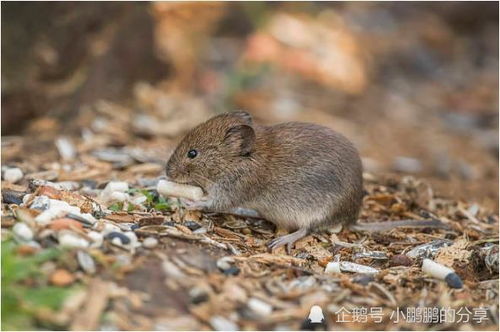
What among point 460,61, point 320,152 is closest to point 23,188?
point 320,152

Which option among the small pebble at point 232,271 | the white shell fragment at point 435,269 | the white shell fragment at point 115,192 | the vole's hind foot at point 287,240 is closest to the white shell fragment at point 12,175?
the white shell fragment at point 115,192

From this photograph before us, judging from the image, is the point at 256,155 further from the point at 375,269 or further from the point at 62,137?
the point at 62,137

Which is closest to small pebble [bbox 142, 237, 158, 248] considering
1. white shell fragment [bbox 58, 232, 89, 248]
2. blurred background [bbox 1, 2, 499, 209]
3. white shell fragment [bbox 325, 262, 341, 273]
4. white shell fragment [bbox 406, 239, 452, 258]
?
white shell fragment [bbox 58, 232, 89, 248]

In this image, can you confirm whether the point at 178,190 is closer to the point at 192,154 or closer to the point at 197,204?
the point at 197,204

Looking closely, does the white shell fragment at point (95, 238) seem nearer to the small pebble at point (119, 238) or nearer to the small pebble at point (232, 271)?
the small pebble at point (119, 238)

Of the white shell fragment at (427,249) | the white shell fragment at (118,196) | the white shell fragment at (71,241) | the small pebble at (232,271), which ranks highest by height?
the white shell fragment at (71,241)

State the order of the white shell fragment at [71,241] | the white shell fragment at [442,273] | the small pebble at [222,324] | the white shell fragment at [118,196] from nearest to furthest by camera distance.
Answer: the small pebble at [222,324] < the white shell fragment at [71,241] < the white shell fragment at [442,273] < the white shell fragment at [118,196]
